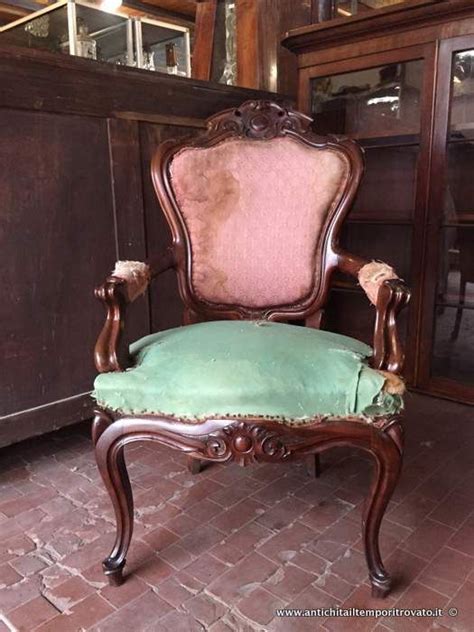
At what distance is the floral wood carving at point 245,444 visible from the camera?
3.46ft

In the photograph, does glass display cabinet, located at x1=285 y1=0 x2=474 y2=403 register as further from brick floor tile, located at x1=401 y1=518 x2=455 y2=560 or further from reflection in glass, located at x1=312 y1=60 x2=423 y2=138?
brick floor tile, located at x1=401 y1=518 x2=455 y2=560

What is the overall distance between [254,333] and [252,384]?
0.70 ft

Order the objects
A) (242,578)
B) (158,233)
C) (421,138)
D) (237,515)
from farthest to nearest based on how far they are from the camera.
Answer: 1. (421,138)
2. (158,233)
3. (237,515)
4. (242,578)

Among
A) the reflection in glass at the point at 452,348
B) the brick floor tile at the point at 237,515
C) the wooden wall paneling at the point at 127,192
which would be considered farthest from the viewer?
the reflection in glass at the point at 452,348

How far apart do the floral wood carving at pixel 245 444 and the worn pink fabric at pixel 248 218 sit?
58 centimetres

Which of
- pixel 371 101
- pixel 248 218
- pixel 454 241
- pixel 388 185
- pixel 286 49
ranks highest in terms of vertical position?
pixel 286 49

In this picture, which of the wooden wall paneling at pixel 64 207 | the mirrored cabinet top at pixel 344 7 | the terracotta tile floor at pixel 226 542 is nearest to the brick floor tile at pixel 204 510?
the terracotta tile floor at pixel 226 542

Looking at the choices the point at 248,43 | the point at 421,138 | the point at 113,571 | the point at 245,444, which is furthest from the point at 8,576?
the point at 248,43

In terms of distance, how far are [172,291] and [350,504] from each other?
3.40 ft

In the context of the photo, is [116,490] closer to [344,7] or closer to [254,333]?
[254,333]

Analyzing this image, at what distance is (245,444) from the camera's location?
106 centimetres

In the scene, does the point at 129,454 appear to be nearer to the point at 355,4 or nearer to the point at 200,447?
the point at 200,447

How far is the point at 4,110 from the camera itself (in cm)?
153

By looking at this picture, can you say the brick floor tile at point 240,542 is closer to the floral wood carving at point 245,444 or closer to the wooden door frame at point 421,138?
the floral wood carving at point 245,444
